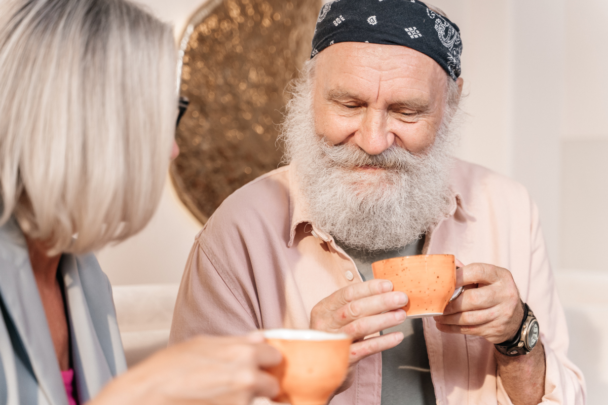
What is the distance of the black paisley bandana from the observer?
5.09 feet

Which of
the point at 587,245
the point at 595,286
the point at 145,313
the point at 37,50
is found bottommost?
the point at 587,245

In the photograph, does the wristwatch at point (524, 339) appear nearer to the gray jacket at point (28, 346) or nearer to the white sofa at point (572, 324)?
the white sofa at point (572, 324)

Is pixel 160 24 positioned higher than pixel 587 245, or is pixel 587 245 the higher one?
pixel 160 24

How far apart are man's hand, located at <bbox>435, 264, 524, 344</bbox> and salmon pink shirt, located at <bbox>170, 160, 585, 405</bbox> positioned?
0.25 metres

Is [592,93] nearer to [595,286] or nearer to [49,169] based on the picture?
[595,286]

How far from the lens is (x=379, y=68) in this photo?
5.02ft

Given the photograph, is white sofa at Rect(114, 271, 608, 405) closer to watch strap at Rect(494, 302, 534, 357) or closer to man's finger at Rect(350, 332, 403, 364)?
watch strap at Rect(494, 302, 534, 357)

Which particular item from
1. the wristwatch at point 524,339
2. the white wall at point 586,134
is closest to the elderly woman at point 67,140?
the wristwatch at point 524,339

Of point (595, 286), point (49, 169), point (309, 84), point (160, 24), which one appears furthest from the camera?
point (595, 286)

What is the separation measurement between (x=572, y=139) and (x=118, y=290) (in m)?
4.04

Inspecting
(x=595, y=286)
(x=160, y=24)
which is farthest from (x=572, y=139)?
(x=160, y=24)

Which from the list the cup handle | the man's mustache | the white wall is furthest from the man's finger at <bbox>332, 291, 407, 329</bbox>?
the white wall

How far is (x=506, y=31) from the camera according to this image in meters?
3.35

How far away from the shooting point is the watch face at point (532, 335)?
1.37 meters
